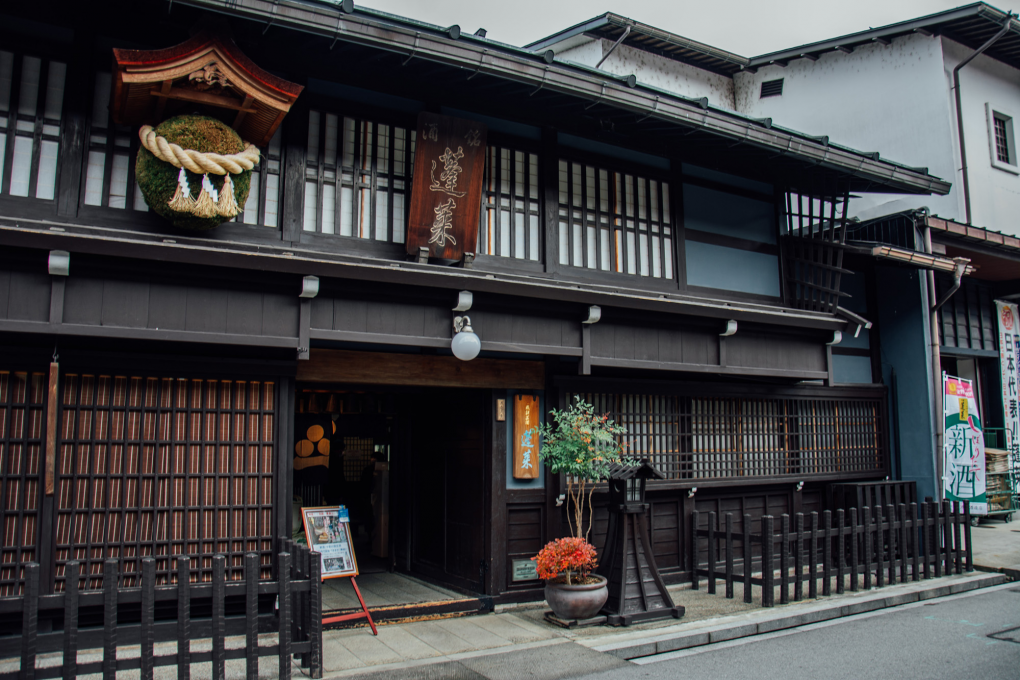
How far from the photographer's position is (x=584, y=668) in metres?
7.05

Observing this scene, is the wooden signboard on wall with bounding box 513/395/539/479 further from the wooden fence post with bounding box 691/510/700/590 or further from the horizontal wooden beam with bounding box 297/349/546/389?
the wooden fence post with bounding box 691/510/700/590

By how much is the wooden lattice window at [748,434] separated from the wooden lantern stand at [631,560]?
1478mm

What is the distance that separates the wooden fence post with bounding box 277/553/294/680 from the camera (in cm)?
621

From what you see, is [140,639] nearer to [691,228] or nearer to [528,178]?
[528,178]

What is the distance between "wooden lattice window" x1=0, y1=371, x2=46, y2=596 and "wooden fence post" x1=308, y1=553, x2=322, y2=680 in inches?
112

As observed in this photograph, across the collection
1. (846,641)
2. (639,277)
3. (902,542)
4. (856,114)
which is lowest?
(846,641)

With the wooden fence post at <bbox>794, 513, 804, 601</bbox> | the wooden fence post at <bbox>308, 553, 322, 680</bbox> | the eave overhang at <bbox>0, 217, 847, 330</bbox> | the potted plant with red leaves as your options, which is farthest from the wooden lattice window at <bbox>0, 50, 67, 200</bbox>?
the wooden fence post at <bbox>794, 513, 804, 601</bbox>

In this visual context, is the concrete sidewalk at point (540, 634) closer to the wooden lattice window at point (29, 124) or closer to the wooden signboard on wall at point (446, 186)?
the wooden signboard on wall at point (446, 186)

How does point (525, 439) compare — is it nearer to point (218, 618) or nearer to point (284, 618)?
point (284, 618)

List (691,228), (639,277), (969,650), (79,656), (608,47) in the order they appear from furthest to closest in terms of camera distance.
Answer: (608,47) < (691,228) < (639,277) < (969,650) < (79,656)

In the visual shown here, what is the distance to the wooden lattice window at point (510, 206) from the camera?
9.73 m

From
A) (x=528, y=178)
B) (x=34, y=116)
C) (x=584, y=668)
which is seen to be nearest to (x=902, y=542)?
(x=584, y=668)

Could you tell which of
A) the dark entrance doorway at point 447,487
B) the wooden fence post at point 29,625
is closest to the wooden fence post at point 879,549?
the dark entrance doorway at point 447,487

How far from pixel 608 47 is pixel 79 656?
16.4 m
